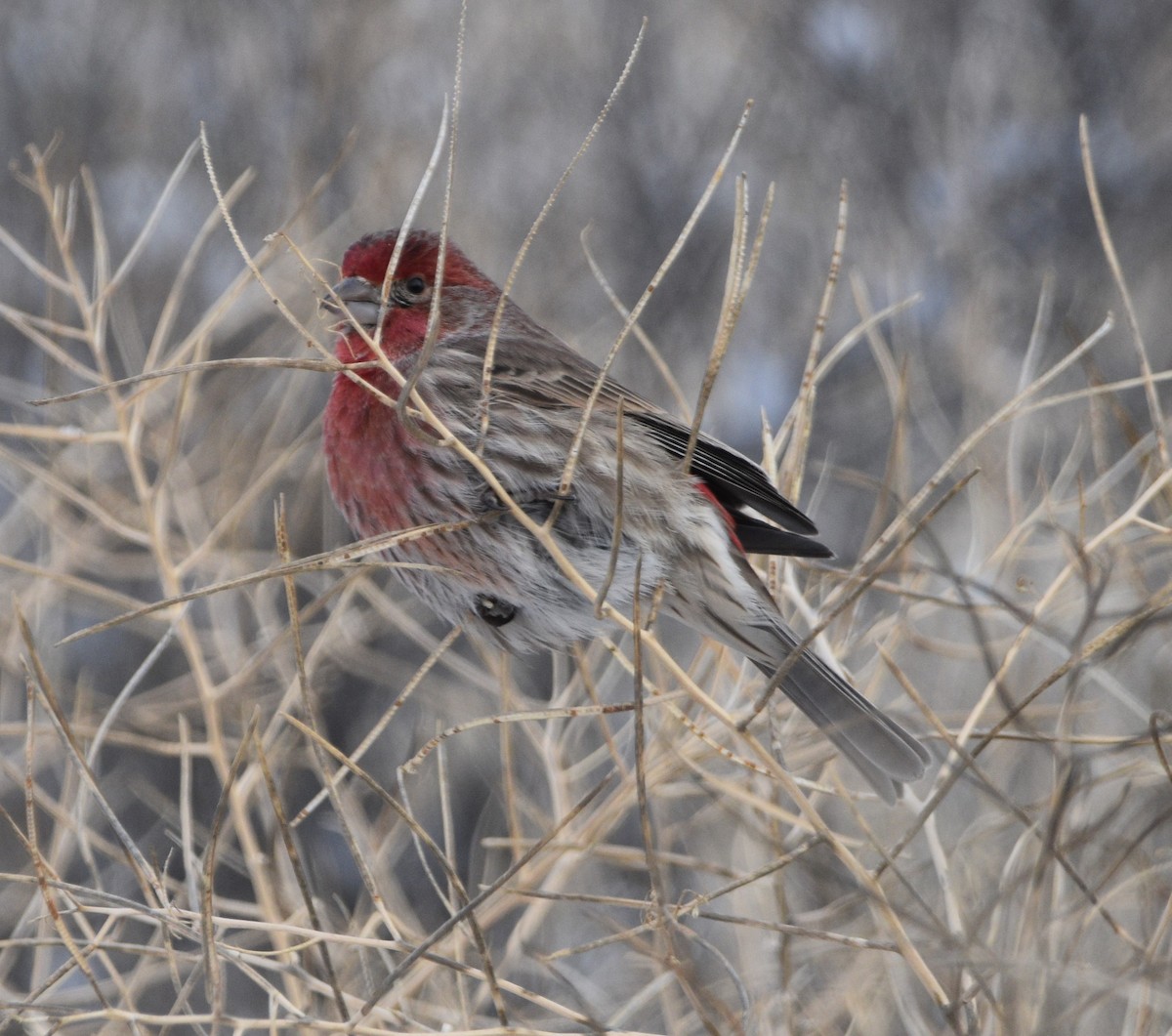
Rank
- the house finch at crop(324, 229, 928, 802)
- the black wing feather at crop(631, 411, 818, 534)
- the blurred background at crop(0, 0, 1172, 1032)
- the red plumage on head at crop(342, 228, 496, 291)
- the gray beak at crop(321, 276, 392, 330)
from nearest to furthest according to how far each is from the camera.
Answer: the house finch at crop(324, 229, 928, 802)
the black wing feather at crop(631, 411, 818, 534)
the gray beak at crop(321, 276, 392, 330)
the red plumage on head at crop(342, 228, 496, 291)
the blurred background at crop(0, 0, 1172, 1032)

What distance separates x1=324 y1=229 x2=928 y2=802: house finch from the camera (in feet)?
11.2

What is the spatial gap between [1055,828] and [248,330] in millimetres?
5238

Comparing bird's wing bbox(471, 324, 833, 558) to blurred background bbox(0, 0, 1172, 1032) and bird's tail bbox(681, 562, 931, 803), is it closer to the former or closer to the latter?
bird's tail bbox(681, 562, 931, 803)

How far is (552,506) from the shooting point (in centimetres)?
350

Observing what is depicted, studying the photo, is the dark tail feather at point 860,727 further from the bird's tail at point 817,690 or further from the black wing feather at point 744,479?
the black wing feather at point 744,479

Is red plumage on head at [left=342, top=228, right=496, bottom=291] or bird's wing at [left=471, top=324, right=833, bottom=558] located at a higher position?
red plumage on head at [left=342, top=228, right=496, bottom=291]

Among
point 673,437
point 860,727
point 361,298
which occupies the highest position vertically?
point 361,298

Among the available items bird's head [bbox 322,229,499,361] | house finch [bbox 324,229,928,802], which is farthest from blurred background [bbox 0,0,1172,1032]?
house finch [bbox 324,229,928,802]

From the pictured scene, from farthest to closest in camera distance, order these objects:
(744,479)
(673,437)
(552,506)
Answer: (673,437) < (744,479) < (552,506)

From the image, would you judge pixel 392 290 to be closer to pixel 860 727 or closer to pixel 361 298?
pixel 361 298

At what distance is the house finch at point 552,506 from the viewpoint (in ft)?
11.2

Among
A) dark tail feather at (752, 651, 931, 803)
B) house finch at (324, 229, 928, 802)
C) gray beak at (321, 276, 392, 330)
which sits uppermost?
gray beak at (321, 276, 392, 330)

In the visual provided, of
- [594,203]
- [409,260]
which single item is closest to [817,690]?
[409,260]

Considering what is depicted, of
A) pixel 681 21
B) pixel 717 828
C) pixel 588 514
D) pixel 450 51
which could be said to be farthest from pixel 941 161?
pixel 588 514
